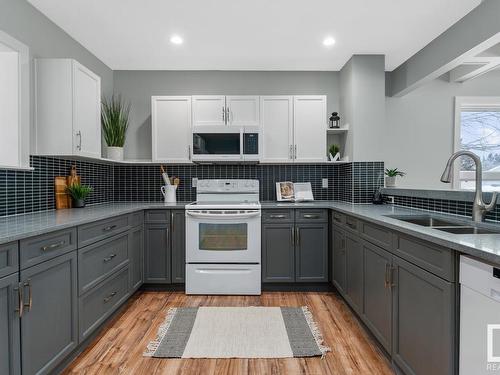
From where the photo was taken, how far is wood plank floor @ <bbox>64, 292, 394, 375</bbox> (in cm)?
185

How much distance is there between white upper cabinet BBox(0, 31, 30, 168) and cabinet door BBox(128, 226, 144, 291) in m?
1.06

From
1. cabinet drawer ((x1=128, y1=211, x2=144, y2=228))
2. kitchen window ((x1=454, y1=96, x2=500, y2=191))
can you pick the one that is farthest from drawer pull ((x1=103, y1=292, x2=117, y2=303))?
kitchen window ((x1=454, y1=96, x2=500, y2=191))

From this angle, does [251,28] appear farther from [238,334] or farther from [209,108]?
[238,334]

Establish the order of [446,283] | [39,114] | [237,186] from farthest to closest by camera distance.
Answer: [237,186] → [39,114] → [446,283]

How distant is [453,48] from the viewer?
265 cm

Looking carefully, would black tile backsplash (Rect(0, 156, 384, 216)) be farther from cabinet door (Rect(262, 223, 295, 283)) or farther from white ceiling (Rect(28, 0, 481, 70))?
white ceiling (Rect(28, 0, 481, 70))

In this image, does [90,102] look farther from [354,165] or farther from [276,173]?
[354,165]

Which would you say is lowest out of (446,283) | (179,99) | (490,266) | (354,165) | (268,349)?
(268,349)

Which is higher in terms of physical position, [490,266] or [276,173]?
[276,173]

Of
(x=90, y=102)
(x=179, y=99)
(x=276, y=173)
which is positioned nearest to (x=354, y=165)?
(x=276, y=173)

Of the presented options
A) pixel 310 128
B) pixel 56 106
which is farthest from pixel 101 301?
pixel 310 128

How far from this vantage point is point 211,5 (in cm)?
236

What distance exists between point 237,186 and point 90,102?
1719 mm

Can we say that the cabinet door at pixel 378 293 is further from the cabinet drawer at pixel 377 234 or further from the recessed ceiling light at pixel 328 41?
the recessed ceiling light at pixel 328 41
